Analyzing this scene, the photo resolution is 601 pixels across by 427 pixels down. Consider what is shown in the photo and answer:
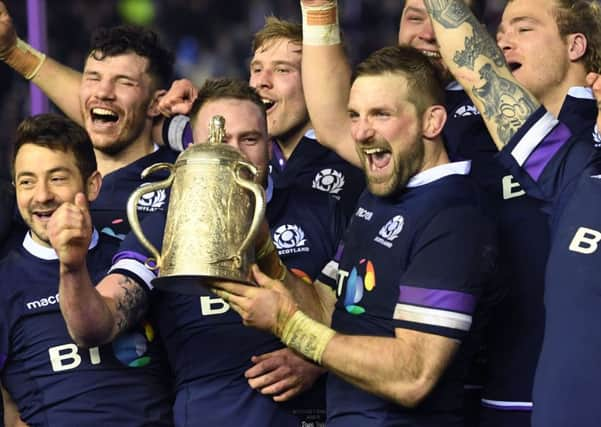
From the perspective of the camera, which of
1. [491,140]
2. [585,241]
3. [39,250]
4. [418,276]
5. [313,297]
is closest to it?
[585,241]

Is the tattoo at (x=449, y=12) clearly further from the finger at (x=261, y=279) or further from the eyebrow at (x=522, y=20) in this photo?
the finger at (x=261, y=279)

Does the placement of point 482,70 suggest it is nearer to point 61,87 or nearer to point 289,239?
point 289,239

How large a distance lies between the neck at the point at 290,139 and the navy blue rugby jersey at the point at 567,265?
185 cm

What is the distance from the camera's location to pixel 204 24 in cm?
968

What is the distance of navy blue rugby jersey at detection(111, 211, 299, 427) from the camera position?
15.5ft

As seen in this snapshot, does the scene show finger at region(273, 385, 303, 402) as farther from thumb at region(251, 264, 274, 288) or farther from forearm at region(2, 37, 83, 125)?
forearm at region(2, 37, 83, 125)

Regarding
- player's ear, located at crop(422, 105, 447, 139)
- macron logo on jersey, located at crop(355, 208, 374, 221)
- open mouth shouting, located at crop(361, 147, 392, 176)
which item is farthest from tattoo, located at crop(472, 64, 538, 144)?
macron logo on jersey, located at crop(355, 208, 374, 221)

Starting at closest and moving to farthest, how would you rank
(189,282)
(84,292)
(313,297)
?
1. (189,282)
2. (84,292)
3. (313,297)

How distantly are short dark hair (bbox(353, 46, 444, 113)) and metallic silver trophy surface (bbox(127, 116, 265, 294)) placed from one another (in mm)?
628

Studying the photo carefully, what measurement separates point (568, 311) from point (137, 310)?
1.55 meters

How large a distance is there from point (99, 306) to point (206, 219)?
639 mm

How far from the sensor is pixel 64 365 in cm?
481

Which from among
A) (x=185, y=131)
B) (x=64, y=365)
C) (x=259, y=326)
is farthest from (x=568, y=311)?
(x=185, y=131)

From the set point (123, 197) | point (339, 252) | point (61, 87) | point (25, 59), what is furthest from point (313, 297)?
point (25, 59)
